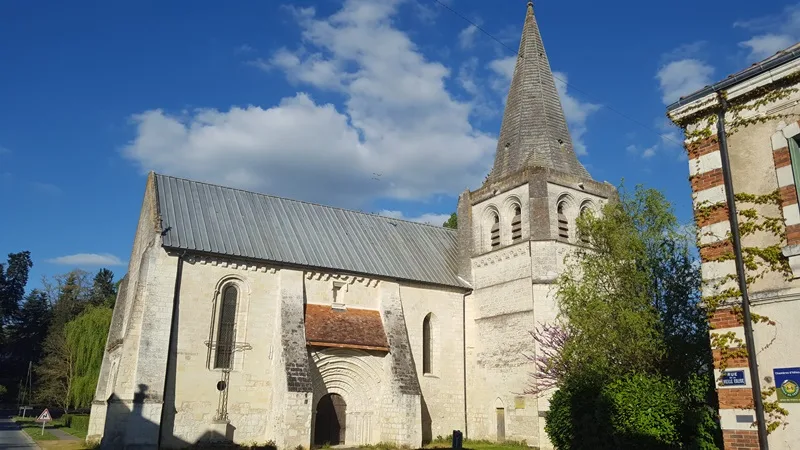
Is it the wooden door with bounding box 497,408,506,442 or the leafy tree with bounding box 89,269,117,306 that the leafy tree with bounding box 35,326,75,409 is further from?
the wooden door with bounding box 497,408,506,442

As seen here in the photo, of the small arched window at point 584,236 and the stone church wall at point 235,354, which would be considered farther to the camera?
the small arched window at point 584,236

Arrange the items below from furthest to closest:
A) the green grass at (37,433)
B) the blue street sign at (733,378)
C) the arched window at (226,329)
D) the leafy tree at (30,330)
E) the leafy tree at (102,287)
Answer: the leafy tree at (30,330), the leafy tree at (102,287), the green grass at (37,433), the arched window at (226,329), the blue street sign at (733,378)

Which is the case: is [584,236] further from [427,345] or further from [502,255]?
[427,345]

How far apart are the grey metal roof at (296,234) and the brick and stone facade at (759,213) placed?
1566cm

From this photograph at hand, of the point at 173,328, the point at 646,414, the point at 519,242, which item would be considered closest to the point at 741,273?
the point at 646,414

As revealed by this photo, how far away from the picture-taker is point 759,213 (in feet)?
28.4

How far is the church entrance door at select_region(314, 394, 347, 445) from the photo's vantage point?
840 inches

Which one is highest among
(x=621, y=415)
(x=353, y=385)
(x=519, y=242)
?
(x=519, y=242)

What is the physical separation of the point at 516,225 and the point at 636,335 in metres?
9.71

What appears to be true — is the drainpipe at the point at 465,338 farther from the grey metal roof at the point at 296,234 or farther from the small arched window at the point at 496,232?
the small arched window at the point at 496,232

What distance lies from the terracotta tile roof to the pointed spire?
29.4 feet

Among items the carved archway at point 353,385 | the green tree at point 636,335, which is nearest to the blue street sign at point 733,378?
the green tree at point 636,335

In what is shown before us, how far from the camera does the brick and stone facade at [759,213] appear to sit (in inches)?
319

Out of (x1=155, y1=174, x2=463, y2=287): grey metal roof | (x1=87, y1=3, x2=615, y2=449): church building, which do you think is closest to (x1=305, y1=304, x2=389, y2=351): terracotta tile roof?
(x1=87, y1=3, x2=615, y2=449): church building
